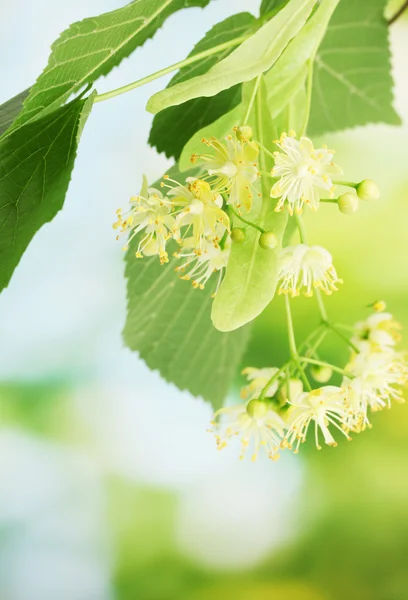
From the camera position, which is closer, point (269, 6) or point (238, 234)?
point (238, 234)

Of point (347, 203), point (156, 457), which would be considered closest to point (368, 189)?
point (347, 203)

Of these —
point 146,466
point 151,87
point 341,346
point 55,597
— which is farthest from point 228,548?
point 151,87

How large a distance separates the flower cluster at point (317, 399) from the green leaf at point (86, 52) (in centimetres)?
23

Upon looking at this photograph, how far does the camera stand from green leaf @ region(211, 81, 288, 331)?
1.35ft

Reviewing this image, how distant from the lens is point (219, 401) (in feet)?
2.40

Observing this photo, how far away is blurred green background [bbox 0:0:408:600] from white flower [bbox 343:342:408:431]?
632 millimetres

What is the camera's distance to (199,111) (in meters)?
0.58

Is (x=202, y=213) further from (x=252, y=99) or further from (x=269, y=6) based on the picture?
(x=269, y=6)

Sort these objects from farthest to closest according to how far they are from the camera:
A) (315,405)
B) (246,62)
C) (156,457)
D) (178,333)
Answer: (156,457)
(178,333)
(315,405)
(246,62)

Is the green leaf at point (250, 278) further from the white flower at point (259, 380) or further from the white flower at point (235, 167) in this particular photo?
the white flower at point (259, 380)

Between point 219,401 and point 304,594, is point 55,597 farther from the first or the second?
point 219,401

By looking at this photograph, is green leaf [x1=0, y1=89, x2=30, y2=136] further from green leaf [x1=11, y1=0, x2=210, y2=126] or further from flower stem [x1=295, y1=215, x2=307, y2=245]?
flower stem [x1=295, y1=215, x2=307, y2=245]

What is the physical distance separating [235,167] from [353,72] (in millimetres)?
364

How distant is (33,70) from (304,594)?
1066 mm
